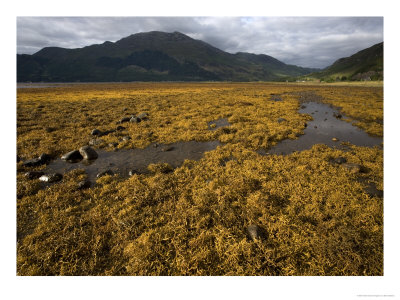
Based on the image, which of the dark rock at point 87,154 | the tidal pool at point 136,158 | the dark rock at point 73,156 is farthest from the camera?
the dark rock at point 87,154

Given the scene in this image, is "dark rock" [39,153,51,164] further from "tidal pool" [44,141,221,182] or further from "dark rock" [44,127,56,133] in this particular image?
"dark rock" [44,127,56,133]

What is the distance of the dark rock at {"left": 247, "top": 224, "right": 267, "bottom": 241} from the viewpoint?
499cm

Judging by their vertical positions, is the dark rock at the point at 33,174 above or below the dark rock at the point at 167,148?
below

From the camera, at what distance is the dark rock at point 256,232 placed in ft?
16.4

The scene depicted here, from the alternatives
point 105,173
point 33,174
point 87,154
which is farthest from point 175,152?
point 33,174

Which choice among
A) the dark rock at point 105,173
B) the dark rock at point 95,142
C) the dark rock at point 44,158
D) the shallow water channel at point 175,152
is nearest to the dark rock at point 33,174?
the shallow water channel at point 175,152

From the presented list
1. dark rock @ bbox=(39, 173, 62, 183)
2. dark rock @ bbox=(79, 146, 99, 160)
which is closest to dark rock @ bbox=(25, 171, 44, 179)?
dark rock @ bbox=(39, 173, 62, 183)

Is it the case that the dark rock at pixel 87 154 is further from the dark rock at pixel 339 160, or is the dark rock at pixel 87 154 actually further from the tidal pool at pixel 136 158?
the dark rock at pixel 339 160

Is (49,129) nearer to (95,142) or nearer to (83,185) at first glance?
(95,142)

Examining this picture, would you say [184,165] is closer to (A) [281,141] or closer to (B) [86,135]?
(A) [281,141]

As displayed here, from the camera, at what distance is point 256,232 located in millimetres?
5066
